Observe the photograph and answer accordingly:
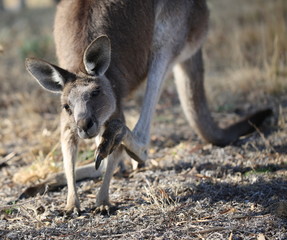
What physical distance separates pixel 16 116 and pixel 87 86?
8.98ft

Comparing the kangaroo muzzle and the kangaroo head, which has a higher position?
the kangaroo head

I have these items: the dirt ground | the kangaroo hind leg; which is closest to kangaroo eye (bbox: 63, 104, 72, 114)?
the dirt ground

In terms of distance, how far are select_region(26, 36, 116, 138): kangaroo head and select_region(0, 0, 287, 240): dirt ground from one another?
504 millimetres

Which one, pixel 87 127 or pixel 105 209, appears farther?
pixel 105 209

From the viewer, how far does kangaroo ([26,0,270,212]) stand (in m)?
3.28

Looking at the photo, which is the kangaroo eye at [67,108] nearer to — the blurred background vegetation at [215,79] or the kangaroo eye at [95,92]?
the kangaroo eye at [95,92]

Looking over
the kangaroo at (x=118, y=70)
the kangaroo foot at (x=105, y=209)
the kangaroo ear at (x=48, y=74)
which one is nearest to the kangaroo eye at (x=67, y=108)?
the kangaroo at (x=118, y=70)

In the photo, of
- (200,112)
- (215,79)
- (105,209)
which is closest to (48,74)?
(105,209)

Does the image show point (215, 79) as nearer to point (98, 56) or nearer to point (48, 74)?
point (98, 56)

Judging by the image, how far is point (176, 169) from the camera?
13.4ft

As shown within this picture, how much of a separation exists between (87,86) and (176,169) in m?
1.18

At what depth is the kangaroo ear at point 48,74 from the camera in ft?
10.6

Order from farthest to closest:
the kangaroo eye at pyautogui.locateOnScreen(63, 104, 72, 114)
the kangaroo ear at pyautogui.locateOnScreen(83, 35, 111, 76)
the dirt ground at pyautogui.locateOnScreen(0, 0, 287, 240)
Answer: the kangaroo eye at pyautogui.locateOnScreen(63, 104, 72, 114), the kangaroo ear at pyautogui.locateOnScreen(83, 35, 111, 76), the dirt ground at pyautogui.locateOnScreen(0, 0, 287, 240)

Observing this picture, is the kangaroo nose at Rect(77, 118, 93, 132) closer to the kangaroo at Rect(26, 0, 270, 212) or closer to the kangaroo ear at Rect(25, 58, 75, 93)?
the kangaroo at Rect(26, 0, 270, 212)
